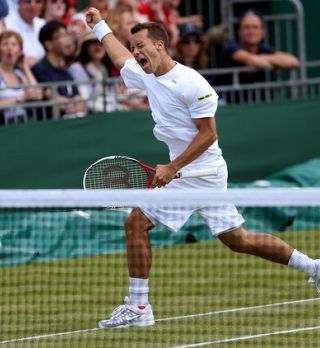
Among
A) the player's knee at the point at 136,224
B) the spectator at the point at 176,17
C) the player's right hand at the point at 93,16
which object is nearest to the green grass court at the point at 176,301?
the player's knee at the point at 136,224

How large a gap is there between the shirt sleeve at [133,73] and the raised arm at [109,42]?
0.13m

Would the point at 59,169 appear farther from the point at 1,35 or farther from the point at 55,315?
the point at 55,315

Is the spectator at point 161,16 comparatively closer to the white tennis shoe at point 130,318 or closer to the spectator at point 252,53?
the spectator at point 252,53

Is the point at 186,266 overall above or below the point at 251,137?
below

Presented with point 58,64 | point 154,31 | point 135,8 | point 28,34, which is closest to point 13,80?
point 58,64

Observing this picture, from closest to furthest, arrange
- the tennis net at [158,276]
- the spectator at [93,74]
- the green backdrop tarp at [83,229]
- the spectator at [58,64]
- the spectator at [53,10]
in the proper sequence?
the tennis net at [158,276] → the green backdrop tarp at [83,229] → the spectator at [58,64] → the spectator at [93,74] → the spectator at [53,10]

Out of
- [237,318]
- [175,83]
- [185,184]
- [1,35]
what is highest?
[1,35]

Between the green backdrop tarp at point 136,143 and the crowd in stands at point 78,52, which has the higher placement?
the crowd in stands at point 78,52

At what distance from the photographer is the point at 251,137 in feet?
51.2

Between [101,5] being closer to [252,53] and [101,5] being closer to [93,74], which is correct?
[93,74]

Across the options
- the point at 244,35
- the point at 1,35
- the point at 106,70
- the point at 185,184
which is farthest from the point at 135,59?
the point at 244,35

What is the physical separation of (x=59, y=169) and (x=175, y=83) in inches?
205

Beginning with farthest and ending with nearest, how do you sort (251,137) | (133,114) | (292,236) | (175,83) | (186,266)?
1. (251,137)
2. (133,114)
3. (292,236)
4. (186,266)
5. (175,83)

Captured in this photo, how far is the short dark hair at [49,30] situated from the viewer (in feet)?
46.7
